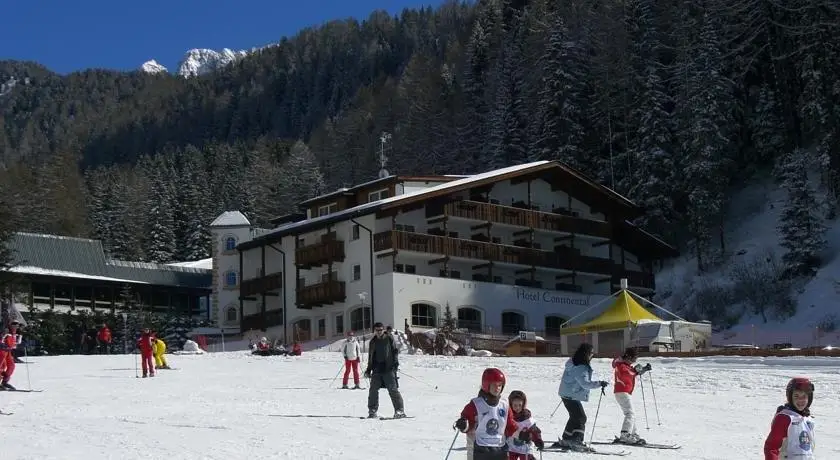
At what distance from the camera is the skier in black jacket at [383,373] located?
1897 cm

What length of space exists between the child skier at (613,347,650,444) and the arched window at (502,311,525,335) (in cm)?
3969

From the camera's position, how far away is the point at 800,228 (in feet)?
171

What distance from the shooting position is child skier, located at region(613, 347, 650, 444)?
15.8 m

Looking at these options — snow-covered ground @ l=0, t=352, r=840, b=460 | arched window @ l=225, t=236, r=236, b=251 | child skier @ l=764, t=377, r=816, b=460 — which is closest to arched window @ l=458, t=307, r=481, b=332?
arched window @ l=225, t=236, r=236, b=251

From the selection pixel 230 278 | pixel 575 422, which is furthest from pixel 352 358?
pixel 230 278

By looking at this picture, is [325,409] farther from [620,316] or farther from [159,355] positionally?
[620,316]

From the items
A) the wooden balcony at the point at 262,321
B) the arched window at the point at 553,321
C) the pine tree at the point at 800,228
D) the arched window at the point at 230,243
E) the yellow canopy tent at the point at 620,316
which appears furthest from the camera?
the arched window at the point at 230,243

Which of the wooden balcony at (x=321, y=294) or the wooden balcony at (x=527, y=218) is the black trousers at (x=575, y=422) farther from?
the wooden balcony at (x=321, y=294)

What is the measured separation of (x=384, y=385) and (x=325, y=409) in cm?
221

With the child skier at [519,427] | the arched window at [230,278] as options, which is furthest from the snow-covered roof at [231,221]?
the child skier at [519,427]

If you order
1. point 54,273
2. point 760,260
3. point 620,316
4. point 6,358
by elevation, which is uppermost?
point 54,273

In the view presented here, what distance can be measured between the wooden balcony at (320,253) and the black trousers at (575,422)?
4102 centimetres

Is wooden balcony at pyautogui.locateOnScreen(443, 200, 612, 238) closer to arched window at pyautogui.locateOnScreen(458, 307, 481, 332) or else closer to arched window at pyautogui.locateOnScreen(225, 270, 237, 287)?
arched window at pyautogui.locateOnScreen(458, 307, 481, 332)

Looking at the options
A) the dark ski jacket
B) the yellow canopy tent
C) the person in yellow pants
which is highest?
the yellow canopy tent
